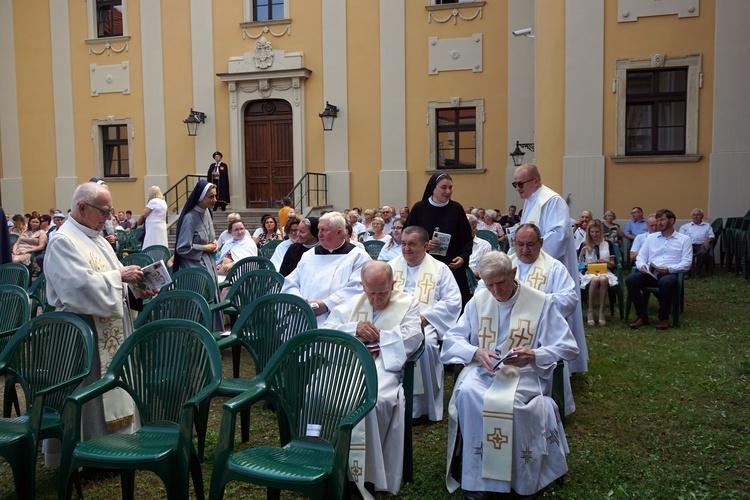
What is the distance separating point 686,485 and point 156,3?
62.2ft

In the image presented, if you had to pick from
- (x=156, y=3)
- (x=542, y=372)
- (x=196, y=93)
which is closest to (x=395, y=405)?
(x=542, y=372)

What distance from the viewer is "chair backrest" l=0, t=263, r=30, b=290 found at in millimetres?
7219

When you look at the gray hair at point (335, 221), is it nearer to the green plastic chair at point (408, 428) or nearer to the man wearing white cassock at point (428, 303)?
the man wearing white cassock at point (428, 303)

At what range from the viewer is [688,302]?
32.0 ft

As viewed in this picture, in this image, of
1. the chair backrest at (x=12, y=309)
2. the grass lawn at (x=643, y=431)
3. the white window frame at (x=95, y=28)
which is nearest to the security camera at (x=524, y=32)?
the grass lawn at (x=643, y=431)

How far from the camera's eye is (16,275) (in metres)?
7.31

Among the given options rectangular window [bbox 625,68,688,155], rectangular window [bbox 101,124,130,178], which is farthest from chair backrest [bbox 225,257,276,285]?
rectangular window [bbox 101,124,130,178]

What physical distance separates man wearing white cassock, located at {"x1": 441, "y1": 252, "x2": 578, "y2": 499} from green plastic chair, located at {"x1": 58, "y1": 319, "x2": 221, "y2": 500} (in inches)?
54.6

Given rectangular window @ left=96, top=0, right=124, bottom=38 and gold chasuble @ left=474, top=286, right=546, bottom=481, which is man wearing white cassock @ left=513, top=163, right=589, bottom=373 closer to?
gold chasuble @ left=474, top=286, right=546, bottom=481

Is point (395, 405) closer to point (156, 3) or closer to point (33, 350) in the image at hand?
point (33, 350)

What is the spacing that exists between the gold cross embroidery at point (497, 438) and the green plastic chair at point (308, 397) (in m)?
0.78

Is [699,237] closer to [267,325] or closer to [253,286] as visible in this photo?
[253,286]

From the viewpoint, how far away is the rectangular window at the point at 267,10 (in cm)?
1862

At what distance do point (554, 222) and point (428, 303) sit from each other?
137cm
